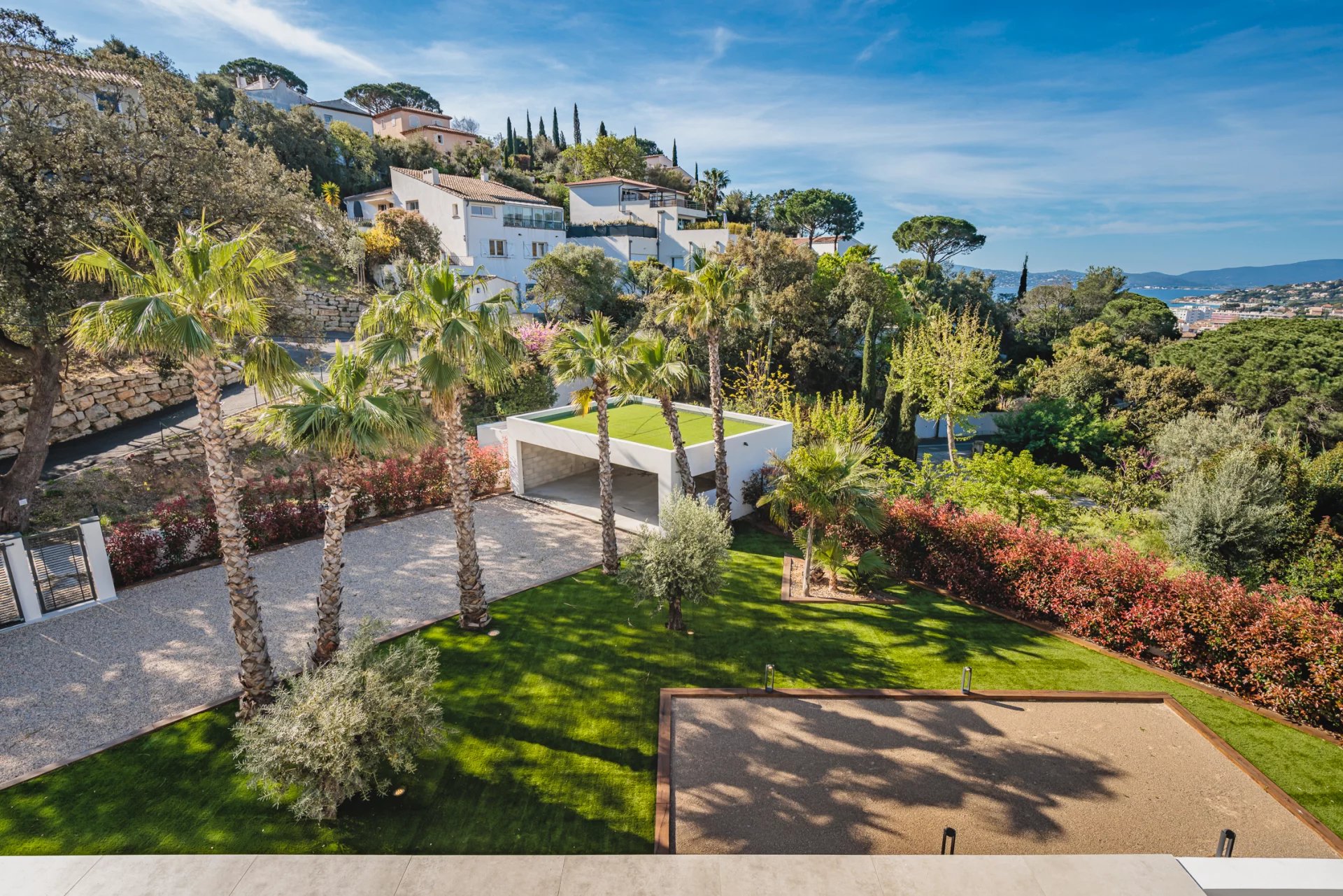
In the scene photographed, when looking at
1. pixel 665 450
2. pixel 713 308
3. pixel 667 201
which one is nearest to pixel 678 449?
pixel 665 450

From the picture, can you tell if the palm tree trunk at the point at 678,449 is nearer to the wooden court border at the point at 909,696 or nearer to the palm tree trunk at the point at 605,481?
the palm tree trunk at the point at 605,481

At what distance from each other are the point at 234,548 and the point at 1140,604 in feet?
54.3

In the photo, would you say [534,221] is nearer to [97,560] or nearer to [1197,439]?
[97,560]

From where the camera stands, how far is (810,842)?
8.58 m

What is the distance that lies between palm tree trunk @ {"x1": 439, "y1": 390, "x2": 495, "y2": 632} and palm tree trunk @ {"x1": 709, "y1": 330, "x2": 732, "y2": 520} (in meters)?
7.13

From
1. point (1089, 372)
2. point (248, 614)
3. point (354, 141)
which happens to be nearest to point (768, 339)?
point (1089, 372)

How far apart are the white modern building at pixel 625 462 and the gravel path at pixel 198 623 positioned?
2155 mm

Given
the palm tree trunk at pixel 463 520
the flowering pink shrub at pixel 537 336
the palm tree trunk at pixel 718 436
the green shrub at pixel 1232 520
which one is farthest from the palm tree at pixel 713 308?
the flowering pink shrub at pixel 537 336

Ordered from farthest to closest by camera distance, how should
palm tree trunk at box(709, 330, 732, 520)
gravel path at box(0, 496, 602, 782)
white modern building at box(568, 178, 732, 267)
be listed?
white modern building at box(568, 178, 732, 267) → palm tree trunk at box(709, 330, 732, 520) → gravel path at box(0, 496, 602, 782)

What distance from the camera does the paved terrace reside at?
488 centimetres

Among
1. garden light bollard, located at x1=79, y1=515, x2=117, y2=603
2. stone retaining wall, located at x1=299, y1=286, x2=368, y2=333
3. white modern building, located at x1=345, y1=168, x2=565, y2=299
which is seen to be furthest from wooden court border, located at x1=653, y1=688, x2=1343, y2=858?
white modern building, located at x1=345, y1=168, x2=565, y2=299

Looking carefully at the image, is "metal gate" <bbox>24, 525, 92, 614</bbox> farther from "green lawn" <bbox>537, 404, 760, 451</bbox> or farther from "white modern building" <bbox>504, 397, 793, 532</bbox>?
"green lawn" <bbox>537, 404, 760, 451</bbox>

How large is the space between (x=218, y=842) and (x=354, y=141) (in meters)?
65.7

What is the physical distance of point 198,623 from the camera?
13875mm
